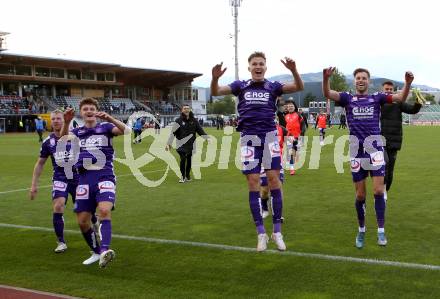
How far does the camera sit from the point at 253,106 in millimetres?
6172

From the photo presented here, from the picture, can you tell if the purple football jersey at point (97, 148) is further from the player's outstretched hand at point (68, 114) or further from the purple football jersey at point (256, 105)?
the purple football jersey at point (256, 105)

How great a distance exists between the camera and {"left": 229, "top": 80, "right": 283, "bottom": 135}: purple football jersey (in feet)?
20.2

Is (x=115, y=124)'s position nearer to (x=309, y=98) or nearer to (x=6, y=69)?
(x=6, y=69)

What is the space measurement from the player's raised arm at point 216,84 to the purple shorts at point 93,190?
160cm

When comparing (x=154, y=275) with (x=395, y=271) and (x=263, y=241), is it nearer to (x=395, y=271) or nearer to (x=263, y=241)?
(x=263, y=241)

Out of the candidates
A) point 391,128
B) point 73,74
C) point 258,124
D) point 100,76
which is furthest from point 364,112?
point 100,76

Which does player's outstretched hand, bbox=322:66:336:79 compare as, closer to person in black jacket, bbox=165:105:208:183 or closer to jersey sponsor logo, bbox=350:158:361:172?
jersey sponsor logo, bbox=350:158:361:172

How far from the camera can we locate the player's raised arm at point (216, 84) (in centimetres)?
614

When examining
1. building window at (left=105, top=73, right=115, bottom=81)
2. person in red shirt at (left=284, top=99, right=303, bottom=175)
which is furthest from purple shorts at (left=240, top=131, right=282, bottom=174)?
building window at (left=105, top=73, right=115, bottom=81)

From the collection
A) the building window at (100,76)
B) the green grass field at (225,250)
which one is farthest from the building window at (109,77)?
the green grass field at (225,250)

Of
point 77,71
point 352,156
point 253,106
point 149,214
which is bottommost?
point 149,214

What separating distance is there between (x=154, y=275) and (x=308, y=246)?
6.81 feet

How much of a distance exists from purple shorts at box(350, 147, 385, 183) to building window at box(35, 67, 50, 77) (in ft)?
219

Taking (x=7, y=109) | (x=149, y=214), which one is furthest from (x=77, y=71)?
(x=149, y=214)
